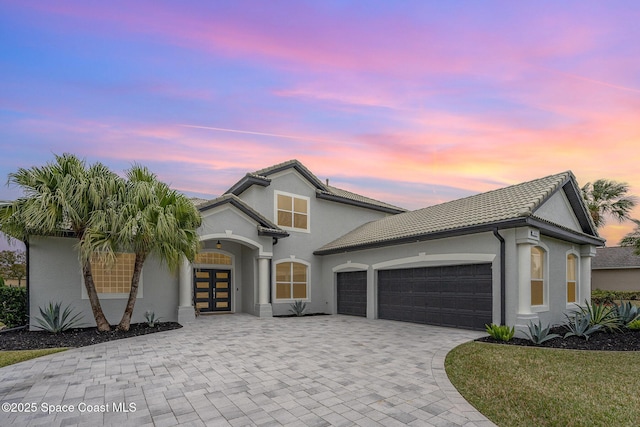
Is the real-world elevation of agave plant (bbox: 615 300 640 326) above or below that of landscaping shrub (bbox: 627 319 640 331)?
above

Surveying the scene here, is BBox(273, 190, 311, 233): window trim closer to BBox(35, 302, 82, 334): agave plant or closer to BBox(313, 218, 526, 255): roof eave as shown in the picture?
BBox(313, 218, 526, 255): roof eave

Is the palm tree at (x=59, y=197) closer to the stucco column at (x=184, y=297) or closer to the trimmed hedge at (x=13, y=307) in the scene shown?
the trimmed hedge at (x=13, y=307)

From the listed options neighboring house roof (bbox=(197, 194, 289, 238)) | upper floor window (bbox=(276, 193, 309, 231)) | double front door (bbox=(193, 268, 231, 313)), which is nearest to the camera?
neighboring house roof (bbox=(197, 194, 289, 238))

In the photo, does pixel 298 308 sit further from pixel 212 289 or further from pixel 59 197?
pixel 59 197

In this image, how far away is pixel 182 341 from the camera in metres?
9.55

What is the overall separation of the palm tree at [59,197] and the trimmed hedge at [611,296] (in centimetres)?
2778

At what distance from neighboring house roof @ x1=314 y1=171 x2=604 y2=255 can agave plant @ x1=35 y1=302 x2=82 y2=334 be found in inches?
410

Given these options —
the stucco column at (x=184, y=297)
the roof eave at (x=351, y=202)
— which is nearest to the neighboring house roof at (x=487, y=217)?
the roof eave at (x=351, y=202)

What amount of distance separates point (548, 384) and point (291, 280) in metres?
12.1

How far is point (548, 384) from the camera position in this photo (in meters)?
5.86

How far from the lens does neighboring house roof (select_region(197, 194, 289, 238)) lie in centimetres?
1377

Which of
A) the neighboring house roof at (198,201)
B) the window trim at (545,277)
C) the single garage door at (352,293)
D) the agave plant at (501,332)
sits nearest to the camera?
the agave plant at (501,332)

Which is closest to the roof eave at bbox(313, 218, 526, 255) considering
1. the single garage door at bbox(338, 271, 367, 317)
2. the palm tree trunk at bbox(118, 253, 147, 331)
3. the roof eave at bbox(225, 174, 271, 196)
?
the single garage door at bbox(338, 271, 367, 317)

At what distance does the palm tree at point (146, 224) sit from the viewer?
9.81 metres
